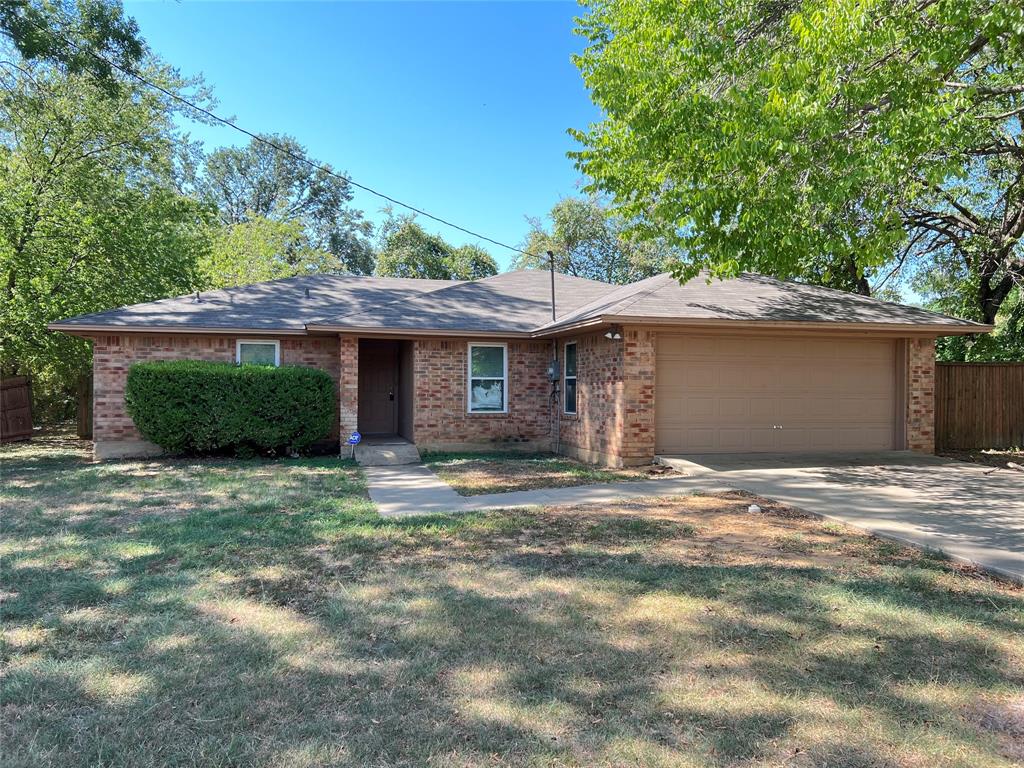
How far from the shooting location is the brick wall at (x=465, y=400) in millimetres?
12453

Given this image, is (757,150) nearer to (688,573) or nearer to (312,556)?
(688,573)

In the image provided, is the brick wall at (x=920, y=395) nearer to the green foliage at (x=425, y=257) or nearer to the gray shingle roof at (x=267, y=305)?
the gray shingle roof at (x=267, y=305)

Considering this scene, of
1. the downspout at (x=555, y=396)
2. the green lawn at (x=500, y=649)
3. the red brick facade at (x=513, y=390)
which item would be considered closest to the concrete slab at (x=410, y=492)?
the green lawn at (x=500, y=649)

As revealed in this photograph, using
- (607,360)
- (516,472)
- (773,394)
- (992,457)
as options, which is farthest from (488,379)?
(992,457)

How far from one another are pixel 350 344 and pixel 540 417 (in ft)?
13.6

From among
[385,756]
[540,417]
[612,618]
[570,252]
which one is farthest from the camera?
[570,252]

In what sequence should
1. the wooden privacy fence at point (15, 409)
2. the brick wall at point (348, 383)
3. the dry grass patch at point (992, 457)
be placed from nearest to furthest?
the dry grass patch at point (992, 457), the brick wall at point (348, 383), the wooden privacy fence at point (15, 409)

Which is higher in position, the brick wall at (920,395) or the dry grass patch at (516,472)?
the brick wall at (920,395)

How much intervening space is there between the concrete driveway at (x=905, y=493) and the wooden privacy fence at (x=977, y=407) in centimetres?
254

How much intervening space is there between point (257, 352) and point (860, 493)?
35.8 feet

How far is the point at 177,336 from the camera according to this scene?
12.2 meters

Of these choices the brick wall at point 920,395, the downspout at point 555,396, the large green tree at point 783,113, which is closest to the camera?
the large green tree at point 783,113

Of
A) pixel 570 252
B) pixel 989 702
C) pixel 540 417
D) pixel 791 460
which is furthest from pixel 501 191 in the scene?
pixel 989 702

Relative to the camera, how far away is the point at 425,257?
34312 mm
